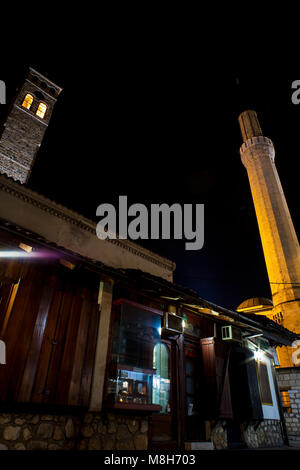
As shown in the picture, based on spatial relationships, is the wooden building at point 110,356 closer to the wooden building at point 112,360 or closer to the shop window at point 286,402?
the wooden building at point 112,360

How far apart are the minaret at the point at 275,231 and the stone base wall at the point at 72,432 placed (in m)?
17.9

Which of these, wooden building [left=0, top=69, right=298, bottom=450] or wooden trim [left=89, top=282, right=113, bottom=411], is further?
wooden trim [left=89, top=282, right=113, bottom=411]

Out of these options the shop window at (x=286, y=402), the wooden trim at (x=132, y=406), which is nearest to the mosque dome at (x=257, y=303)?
the shop window at (x=286, y=402)

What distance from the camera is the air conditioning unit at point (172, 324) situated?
8.17 meters

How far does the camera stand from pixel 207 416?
8.83 metres

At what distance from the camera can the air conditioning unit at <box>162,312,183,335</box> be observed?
26.8 ft

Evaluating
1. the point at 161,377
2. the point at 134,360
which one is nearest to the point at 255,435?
the point at 161,377

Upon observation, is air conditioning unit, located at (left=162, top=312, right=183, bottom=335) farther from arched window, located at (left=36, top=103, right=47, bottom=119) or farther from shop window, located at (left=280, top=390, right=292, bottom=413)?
arched window, located at (left=36, top=103, right=47, bottom=119)

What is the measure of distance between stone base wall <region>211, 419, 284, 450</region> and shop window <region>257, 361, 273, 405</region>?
33.9 inches

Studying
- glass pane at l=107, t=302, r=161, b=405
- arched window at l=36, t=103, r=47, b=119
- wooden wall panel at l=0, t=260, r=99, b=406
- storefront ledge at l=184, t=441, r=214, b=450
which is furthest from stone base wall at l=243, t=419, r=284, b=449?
arched window at l=36, t=103, r=47, b=119

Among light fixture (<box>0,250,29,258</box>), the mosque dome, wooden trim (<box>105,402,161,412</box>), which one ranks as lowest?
wooden trim (<box>105,402,161,412</box>)

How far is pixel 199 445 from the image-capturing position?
8172mm

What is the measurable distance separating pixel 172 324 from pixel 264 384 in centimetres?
610
